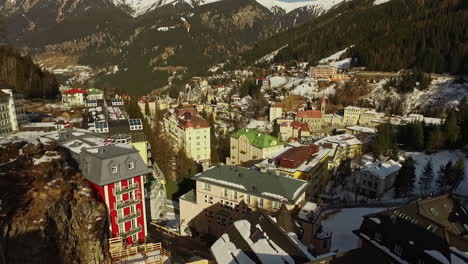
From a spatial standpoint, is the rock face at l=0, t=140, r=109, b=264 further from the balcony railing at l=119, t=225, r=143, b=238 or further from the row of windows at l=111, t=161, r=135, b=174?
the balcony railing at l=119, t=225, r=143, b=238

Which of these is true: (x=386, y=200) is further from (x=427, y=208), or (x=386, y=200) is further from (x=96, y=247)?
(x=96, y=247)

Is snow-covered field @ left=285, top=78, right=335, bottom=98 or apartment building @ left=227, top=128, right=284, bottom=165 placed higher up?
snow-covered field @ left=285, top=78, right=335, bottom=98

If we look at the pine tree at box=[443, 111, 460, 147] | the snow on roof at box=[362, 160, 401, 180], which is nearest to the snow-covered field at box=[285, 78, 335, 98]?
the pine tree at box=[443, 111, 460, 147]

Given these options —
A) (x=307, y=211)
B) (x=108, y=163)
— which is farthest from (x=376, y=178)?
(x=108, y=163)

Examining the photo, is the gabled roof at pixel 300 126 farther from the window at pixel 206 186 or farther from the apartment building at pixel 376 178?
the window at pixel 206 186

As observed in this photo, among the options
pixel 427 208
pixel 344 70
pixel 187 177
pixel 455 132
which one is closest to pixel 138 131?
pixel 187 177
